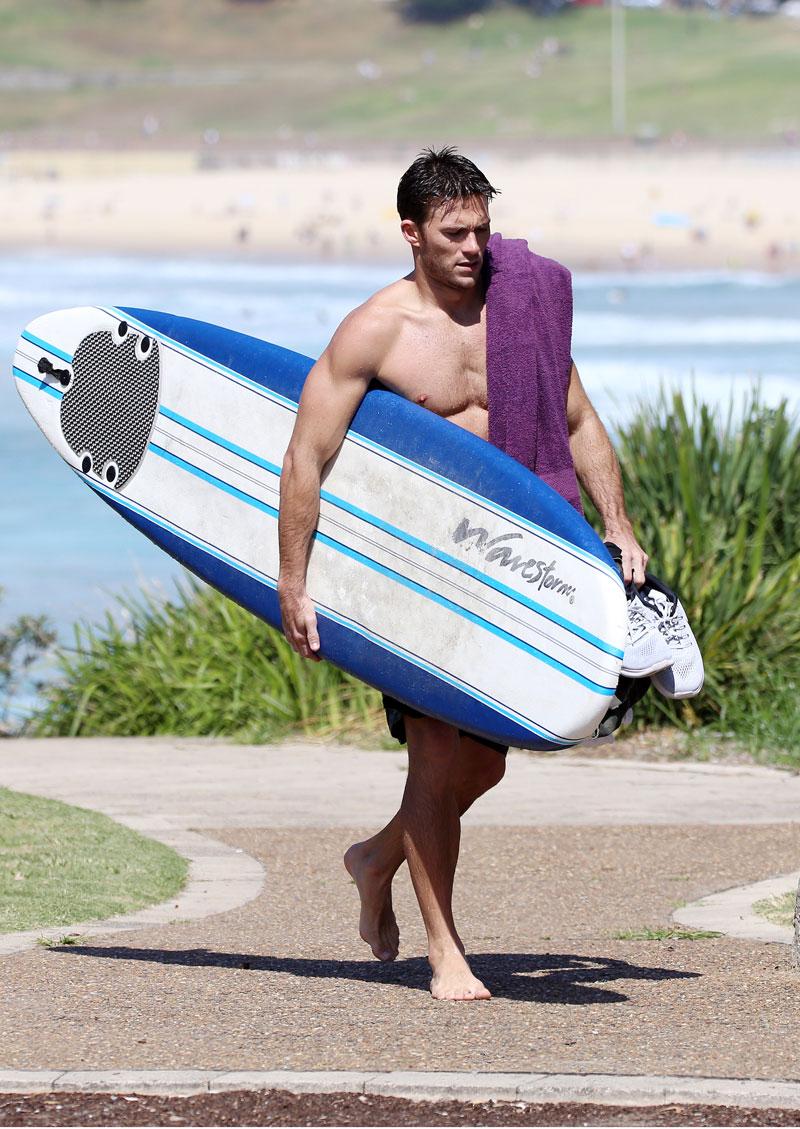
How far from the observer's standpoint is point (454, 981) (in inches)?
177

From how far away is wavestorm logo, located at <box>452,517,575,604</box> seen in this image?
4516mm

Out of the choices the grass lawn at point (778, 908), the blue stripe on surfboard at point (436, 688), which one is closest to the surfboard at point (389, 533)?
the blue stripe on surfboard at point (436, 688)

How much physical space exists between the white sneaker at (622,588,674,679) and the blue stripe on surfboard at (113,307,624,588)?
9 cm

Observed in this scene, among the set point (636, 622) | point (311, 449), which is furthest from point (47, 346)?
point (636, 622)

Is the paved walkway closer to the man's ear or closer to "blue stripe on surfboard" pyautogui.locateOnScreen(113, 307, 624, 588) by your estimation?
"blue stripe on surfboard" pyautogui.locateOnScreen(113, 307, 624, 588)

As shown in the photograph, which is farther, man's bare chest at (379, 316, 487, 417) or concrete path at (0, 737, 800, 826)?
concrete path at (0, 737, 800, 826)

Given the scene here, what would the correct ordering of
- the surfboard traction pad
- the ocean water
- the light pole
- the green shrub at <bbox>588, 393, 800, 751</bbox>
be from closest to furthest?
the surfboard traction pad
the green shrub at <bbox>588, 393, 800, 751</bbox>
the ocean water
the light pole

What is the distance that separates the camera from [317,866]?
6531 mm

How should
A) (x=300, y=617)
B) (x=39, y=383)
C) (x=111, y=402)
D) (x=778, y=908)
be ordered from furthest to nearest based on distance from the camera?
1. (x=778, y=908)
2. (x=39, y=383)
3. (x=111, y=402)
4. (x=300, y=617)

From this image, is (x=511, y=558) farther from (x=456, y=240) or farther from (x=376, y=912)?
(x=376, y=912)

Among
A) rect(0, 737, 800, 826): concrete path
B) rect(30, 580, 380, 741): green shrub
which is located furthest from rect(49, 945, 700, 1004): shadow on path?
rect(30, 580, 380, 741): green shrub

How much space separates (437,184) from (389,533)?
790 millimetres

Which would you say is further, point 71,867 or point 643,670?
point 71,867

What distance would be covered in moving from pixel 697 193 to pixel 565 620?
37.7 m
